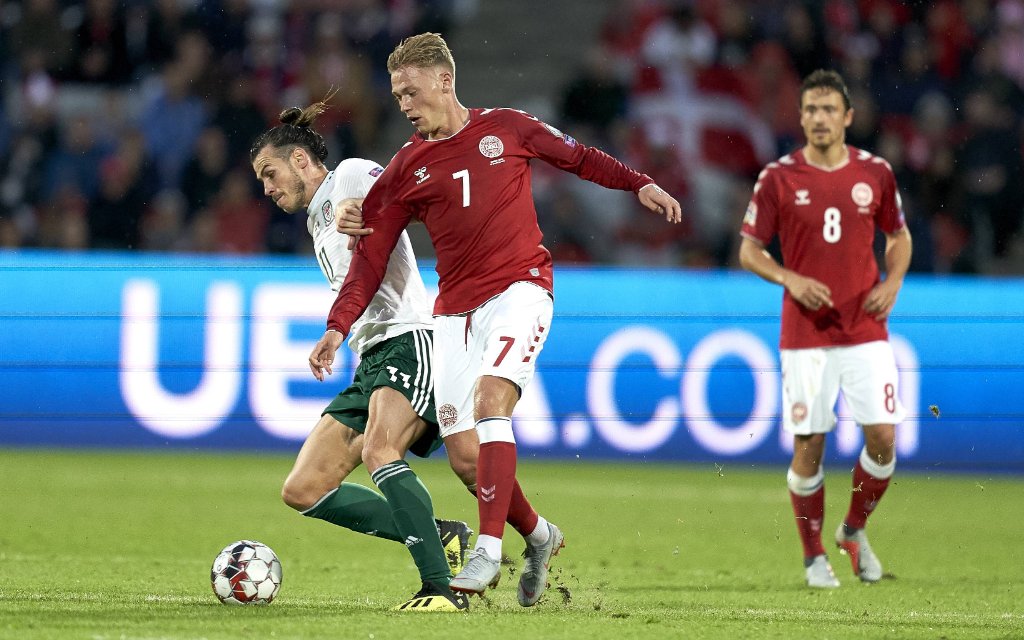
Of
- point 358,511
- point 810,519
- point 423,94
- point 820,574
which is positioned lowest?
point 820,574

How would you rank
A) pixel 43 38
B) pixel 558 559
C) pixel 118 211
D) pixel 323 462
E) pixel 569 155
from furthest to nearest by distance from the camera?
1. pixel 43 38
2. pixel 118 211
3. pixel 558 559
4. pixel 323 462
5. pixel 569 155

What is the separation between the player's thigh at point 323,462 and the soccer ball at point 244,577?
1.25 ft

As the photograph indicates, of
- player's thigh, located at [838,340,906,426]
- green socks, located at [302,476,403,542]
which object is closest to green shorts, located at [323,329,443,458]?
green socks, located at [302,476,403,542]

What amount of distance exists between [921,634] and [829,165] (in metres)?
2.60

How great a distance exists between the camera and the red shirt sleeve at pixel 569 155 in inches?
222

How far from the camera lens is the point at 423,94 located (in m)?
5.52

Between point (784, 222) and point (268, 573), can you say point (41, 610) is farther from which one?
point (784, 222)

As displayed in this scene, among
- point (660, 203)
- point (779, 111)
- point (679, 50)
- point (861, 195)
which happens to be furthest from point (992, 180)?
point (660, 203)

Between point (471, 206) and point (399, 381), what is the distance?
675mm

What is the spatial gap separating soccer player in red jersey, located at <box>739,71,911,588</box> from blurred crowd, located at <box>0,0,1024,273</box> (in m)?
5.23

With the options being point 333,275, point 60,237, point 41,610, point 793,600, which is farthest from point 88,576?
point 60,237

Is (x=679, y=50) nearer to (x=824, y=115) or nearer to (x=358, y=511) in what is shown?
(x=824, y=115)

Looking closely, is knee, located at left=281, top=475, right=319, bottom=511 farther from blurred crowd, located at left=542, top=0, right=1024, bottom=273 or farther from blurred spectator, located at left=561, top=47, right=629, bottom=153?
blurred spectator, located at left=561, top=47, right=629, bottom=153

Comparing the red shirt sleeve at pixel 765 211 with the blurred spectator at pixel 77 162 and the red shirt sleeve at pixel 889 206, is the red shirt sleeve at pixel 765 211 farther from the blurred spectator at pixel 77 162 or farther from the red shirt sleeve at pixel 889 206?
the blurred spectator at pixel 77 162
